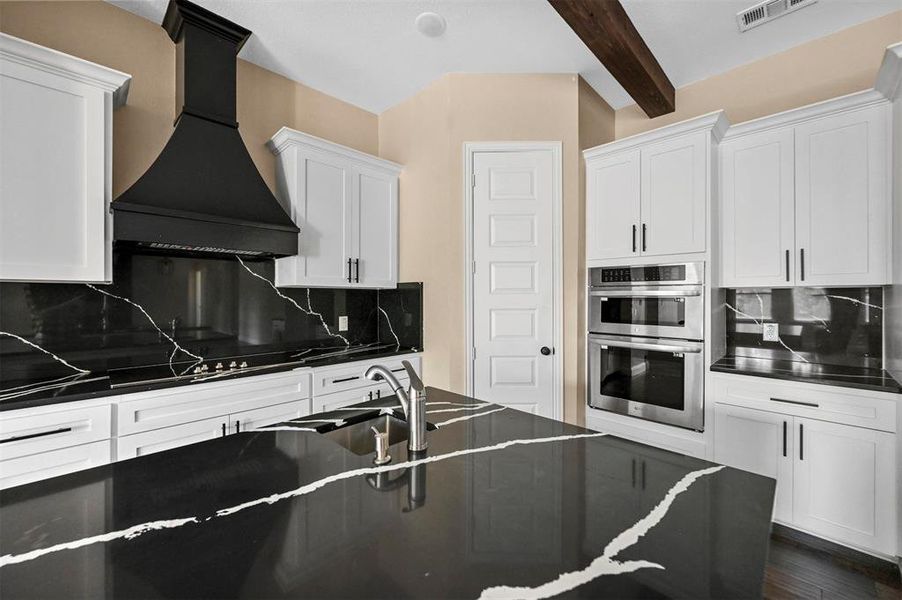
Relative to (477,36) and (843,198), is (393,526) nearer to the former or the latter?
(477,36)

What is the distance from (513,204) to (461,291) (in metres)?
0.73

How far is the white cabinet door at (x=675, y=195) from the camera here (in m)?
2.51

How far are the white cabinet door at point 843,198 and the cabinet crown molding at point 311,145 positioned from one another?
2.74 meters

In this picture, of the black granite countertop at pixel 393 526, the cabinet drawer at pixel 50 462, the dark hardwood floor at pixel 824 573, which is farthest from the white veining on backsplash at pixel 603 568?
the cabinet drawer at pixel 50 462

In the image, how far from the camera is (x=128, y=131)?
233cm

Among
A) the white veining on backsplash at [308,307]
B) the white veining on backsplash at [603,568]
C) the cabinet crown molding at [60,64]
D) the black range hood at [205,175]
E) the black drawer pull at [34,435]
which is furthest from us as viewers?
the white veining on backsplash at [308,307]

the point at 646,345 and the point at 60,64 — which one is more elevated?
the point at 60,64

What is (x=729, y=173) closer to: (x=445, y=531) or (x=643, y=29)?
(x=643, y=29)

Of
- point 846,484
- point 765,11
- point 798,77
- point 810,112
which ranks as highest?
point 765,11

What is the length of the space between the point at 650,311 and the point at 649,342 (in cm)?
21

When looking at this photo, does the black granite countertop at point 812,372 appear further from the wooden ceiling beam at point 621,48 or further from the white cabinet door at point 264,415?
the white cabinet door at point 264,415

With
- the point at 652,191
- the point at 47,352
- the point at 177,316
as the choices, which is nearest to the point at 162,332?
the point at 177,316

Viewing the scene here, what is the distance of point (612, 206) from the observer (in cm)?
287

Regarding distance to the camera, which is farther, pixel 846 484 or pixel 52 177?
pixel 846 484
